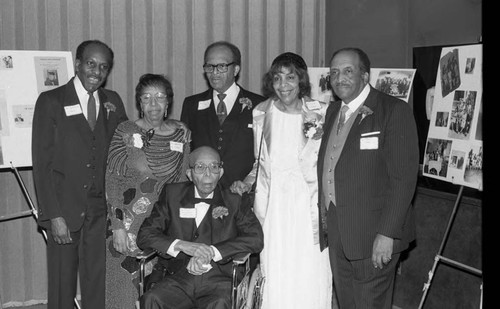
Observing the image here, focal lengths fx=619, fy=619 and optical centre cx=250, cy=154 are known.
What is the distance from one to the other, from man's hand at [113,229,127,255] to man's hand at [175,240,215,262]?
48 centimetres

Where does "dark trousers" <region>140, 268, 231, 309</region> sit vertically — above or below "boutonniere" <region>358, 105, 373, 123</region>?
below

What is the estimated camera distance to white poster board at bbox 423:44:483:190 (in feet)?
10.9

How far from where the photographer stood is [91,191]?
3.82 metres

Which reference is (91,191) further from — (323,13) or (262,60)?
(323,13)

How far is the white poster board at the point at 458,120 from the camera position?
3.31m

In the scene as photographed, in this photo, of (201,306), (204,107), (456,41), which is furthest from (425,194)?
(201,306)

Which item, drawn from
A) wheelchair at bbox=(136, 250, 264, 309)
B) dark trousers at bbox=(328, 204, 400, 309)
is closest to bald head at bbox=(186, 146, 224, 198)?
wheelchair at bbox=(136, 250, 264, 309)

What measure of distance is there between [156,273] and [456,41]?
2.36 m

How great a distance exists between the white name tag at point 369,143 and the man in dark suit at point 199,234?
0.76 meters

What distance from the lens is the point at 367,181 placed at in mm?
3166

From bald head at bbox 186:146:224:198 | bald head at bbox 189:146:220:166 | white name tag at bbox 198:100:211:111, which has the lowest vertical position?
bald head at bbox 186:146:224:198

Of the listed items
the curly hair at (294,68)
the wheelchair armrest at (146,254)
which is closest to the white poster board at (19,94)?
the wheelchair armrest at (146,254)

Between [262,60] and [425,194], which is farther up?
[262,60]

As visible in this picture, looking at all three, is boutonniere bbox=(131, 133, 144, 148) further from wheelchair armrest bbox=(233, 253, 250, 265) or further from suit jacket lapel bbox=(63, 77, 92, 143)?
wheelchair armrest bbox=(233, 253, 250, 265)
